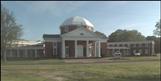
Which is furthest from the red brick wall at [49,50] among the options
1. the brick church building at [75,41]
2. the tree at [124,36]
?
the tree at [124,36]

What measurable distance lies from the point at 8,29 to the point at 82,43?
800 inches

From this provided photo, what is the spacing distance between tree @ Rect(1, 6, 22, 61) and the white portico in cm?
1284

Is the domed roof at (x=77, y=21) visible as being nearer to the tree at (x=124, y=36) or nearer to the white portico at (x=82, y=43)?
the white portico at (x=82, y=43)

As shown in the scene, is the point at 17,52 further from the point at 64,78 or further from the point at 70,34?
the point at 64,78

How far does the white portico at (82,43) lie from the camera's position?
70.8 metres

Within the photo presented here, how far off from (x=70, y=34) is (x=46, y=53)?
735 cm

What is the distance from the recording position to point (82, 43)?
244 ft

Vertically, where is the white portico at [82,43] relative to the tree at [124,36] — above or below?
below

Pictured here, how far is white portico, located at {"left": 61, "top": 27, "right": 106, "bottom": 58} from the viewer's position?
70.8 m

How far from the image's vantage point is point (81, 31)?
71000 mm

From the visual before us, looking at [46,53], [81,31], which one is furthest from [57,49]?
[81,31]

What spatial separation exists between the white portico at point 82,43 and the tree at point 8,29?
1284 cm

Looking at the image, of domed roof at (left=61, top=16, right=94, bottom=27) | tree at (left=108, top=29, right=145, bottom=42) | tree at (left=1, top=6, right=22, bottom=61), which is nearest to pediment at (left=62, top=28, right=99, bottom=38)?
domed roof at (left=61, top=16, right=94, bottom=27)

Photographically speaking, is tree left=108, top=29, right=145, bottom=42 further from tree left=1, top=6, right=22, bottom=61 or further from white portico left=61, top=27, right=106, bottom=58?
tree left=1, top=6, right=22, bottom=61
